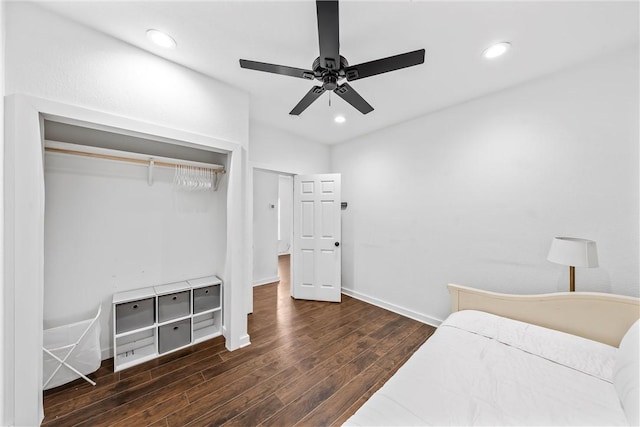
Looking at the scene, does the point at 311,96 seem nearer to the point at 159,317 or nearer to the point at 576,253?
the point at 576,253

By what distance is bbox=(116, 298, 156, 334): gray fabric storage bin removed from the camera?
2006mm

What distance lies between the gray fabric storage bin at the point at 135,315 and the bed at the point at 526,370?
80.1 inches

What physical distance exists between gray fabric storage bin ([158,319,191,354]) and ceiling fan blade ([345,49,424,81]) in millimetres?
2681

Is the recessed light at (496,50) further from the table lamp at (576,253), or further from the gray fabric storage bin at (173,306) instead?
the gray fabric storage bin at (173,306)

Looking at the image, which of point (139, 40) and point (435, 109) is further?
point (435, 109)

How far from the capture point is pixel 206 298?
8.00ft

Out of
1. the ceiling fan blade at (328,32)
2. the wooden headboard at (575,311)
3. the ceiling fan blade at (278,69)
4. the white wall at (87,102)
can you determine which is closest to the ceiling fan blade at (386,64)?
the ceiling fan blade at (328,32)

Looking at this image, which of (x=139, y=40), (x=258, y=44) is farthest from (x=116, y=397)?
(x=258, y=44)

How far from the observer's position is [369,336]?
2.61 metres

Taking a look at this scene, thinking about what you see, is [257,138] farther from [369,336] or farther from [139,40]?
Result: [369,336]

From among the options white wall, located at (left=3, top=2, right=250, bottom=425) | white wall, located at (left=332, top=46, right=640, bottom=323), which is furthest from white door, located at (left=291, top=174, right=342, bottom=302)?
white wall, located at (left=3, top=2, right=250, bottom=425)

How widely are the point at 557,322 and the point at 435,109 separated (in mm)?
2398

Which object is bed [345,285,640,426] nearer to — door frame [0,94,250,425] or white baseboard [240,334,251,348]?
white baseboard [240,334,251,348]

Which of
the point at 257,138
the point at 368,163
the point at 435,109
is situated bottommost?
the point at 368,163
